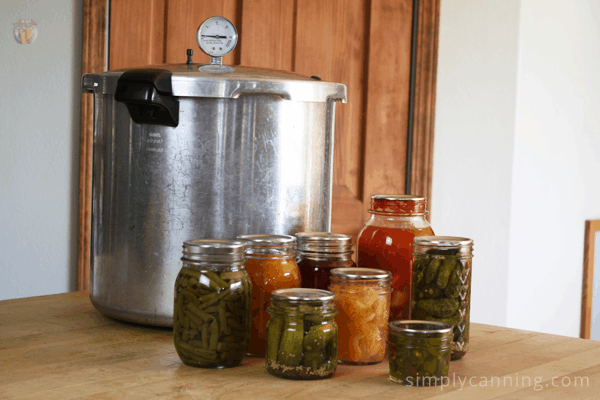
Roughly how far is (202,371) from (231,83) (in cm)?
39

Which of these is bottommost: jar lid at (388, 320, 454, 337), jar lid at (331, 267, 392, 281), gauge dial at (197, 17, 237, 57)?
jar lid at (388, 320, 454, 337)

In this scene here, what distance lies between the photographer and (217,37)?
1.12m

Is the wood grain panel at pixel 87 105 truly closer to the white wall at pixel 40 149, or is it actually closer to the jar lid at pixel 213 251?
the white wall at pixel 40 149

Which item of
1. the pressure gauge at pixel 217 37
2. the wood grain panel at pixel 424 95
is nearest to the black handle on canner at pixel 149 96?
the pressure gauge at pixel 217 37

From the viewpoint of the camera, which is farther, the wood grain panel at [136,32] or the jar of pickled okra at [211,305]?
the wood grain panel at [136,32]

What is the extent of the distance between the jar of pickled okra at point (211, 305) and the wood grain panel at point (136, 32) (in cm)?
129

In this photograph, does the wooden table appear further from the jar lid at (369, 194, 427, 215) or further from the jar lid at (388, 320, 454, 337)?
the jar lid at (369, 194, 427, 215)

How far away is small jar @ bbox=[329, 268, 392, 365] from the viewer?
85cm

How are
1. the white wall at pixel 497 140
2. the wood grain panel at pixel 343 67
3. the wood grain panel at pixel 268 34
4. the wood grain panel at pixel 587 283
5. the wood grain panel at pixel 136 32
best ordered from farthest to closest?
the wood grain panel at pixel 587 283 → the white wall at pixel 497 140 → the wood grain panel at pixel 343 67 → the wood grain panel at pixel 268 34 → the wood grain panel at pixel 136 32

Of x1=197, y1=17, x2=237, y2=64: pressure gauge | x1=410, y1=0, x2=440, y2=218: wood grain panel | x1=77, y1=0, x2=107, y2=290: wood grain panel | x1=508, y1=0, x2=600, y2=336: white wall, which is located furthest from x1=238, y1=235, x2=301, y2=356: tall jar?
x1=508, y1=0, x2=600, y2=336: white wall

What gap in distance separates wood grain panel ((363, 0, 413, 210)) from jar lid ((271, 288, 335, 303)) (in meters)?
1.58

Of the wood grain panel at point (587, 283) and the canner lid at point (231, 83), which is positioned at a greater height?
the canner lid at point (231, 83)

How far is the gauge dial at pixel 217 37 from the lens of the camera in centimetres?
111

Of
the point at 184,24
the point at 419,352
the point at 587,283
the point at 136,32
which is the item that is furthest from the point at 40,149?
the point at 587,283
